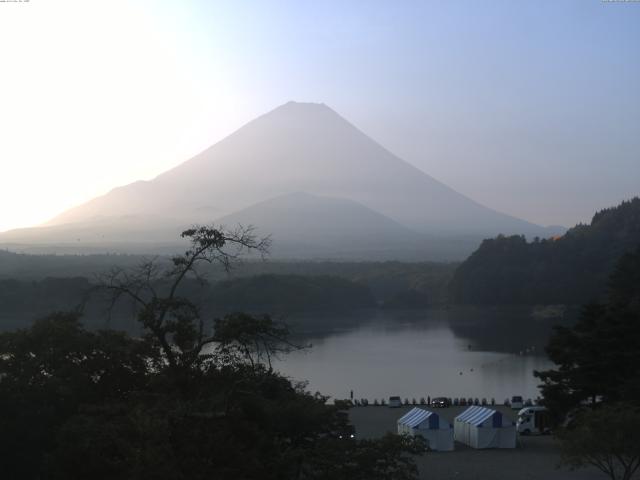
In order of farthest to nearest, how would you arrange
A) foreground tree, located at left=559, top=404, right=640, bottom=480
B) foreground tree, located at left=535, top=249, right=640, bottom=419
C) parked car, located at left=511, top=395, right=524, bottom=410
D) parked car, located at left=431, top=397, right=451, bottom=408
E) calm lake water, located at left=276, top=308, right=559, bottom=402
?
calm lake water, located at left=276, top=308, right=559, bottom=402, parked car, located at left=431, top=397, right=451, bottom=408, parked car, located at left=511, top=395, right=524, bottom=410, foreground tree, located at left=535, top=249, right=640, bottom=419, foreground tree, located at left=559, top=404, right=640, bottom=480

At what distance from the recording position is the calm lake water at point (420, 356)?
1455 centimetres

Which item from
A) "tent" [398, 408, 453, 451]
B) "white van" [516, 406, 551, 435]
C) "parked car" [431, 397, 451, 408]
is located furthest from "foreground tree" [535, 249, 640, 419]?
"parked car" [431, 397, 451, 408]

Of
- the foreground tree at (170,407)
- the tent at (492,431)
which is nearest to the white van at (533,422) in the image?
the tent at (492,431)

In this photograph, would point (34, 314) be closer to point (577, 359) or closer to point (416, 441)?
point (577, 359)

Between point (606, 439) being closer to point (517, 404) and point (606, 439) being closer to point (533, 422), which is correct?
point (533, 422)

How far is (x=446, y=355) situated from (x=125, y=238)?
47.1 m

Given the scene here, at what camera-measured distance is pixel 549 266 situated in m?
35.0

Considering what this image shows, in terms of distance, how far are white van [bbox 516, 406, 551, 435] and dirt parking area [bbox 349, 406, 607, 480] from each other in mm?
286

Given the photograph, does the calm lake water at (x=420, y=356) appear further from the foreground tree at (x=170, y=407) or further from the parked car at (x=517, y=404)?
the foreground tree at (x=170, y=407)

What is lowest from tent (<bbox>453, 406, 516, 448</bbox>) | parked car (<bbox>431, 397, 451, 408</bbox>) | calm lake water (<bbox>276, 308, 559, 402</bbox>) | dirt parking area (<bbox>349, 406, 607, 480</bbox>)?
calm lake water (<bbox>276, 308, 559, 402</bbox>)

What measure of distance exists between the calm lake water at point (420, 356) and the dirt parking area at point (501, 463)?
14.7ft

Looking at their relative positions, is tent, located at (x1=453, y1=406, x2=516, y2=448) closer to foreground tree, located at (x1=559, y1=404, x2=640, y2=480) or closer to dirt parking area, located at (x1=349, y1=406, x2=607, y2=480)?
dirt parking area, located at (x1=349, y1=406, x2=607, y2=480)

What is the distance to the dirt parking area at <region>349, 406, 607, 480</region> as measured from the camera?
7371 mm

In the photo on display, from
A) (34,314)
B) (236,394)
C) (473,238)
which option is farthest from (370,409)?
(473,238)
